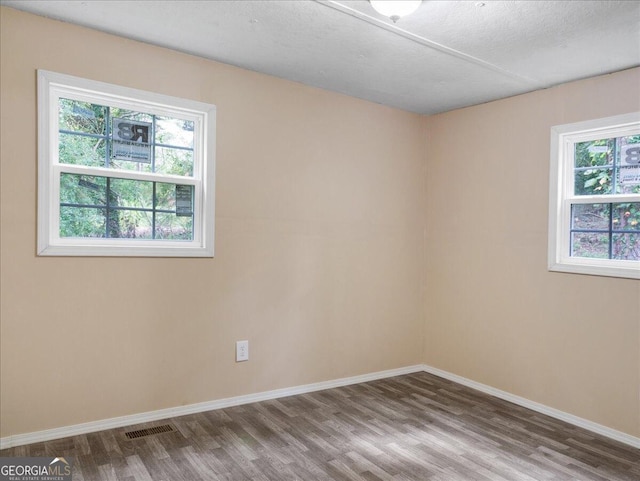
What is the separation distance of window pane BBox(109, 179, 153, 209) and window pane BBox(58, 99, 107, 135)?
0.34 m

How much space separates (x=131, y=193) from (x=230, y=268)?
0.84 m

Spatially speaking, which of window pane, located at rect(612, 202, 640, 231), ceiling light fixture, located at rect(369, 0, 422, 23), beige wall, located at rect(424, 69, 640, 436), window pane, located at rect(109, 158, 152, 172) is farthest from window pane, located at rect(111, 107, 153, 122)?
window pane, located at rect(612, 202, 640, 231)

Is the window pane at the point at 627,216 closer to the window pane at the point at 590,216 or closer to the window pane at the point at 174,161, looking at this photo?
the window pane at the point at 590,216

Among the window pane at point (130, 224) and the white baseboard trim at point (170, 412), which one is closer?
the white baseboard trim at point (170, 412)

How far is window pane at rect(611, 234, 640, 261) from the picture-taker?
3.05 metres

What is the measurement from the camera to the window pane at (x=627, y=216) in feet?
10.0

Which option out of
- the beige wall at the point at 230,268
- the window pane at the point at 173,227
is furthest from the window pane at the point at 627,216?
the window pane at the point at 173,227

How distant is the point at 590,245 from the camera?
3281 millimetres

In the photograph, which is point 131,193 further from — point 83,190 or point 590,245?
point 590,245

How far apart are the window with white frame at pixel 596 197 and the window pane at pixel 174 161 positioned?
268cm

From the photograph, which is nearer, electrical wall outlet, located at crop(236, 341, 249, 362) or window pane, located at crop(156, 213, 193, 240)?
window pane, located at crop(156, 213, 193, 240)

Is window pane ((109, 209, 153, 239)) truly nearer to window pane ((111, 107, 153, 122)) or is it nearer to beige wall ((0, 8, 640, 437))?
beige wall ((0, 8, 640, 437))

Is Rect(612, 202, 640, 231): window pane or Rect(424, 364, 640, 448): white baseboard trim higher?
Rect(612, 202, 640, 231): window pane

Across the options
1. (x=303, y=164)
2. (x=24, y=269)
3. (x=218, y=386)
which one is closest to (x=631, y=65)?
(x=303, y=164)
